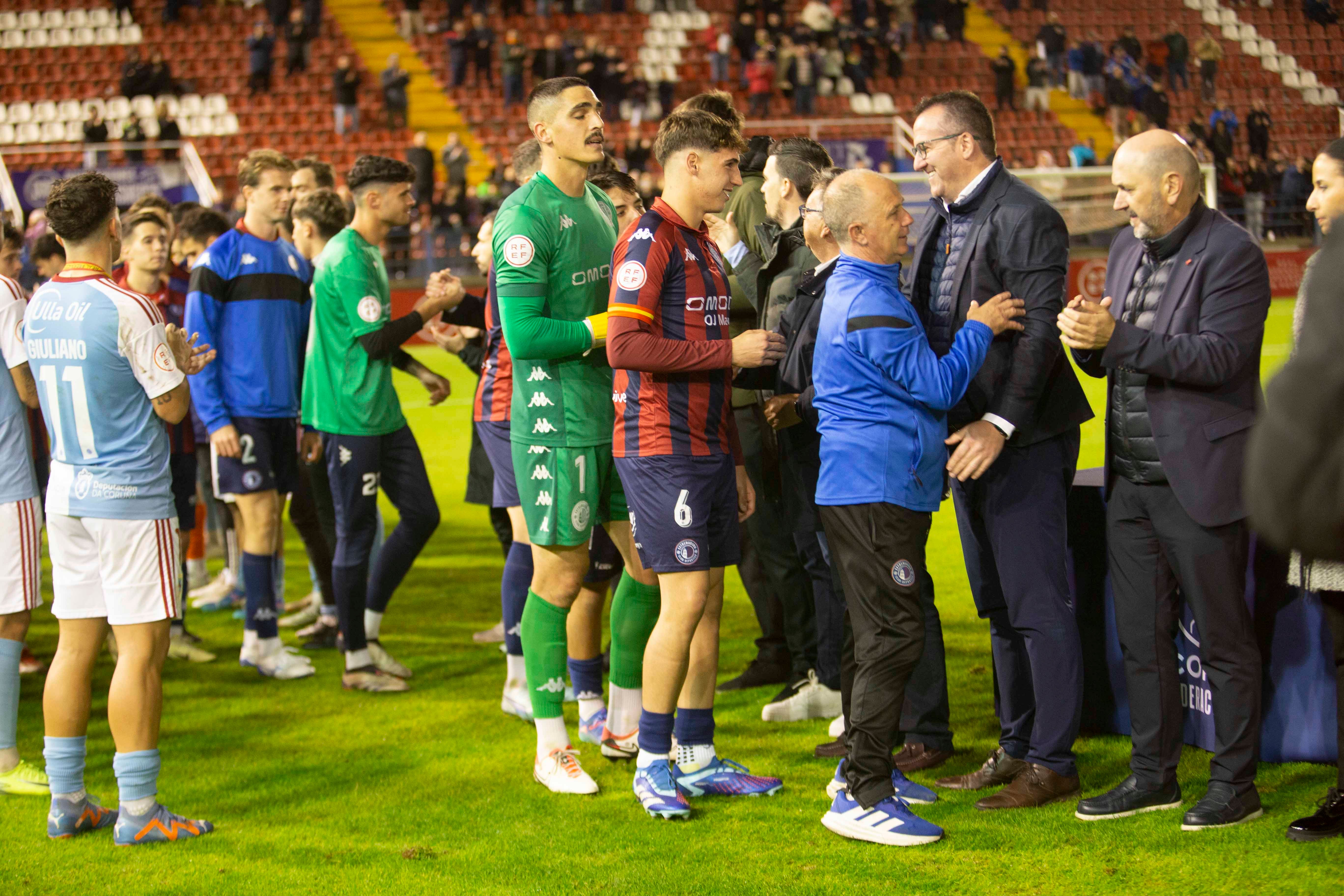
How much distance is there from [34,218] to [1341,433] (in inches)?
354

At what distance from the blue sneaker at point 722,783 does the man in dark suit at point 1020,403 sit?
724 millimetres

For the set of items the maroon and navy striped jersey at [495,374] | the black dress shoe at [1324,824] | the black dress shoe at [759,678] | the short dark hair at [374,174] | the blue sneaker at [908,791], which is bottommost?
the black dress shoe at [759,678]

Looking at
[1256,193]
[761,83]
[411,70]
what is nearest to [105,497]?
[1256,193]

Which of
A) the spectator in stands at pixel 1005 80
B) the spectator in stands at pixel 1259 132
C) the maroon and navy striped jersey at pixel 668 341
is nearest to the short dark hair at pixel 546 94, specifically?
the maroon and navy striped jersey at pixel 668 341

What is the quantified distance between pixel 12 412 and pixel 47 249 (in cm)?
219

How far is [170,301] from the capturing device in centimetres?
704

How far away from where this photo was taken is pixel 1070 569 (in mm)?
4594

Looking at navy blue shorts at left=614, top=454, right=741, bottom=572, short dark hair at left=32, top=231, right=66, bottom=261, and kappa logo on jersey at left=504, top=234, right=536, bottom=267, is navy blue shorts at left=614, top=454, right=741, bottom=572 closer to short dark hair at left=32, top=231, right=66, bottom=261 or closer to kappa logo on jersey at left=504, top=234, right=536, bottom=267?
kappa logo on jersey at left=504, top=234, right=536, bottom=267

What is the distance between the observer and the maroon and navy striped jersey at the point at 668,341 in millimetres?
4012

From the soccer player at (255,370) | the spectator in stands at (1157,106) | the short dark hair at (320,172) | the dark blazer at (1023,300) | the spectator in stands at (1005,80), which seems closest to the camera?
the dark blazer at (1023,300)

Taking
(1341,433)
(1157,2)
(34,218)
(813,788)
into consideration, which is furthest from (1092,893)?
(1157,2)

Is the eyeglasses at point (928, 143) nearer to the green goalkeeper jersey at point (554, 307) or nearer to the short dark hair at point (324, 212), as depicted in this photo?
the green goalkeeper jersey at point (554, 307)

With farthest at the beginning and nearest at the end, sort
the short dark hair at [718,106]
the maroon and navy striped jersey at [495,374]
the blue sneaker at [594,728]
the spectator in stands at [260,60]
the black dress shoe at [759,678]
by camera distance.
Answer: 1. the spectator in stands at [260,60]
2. the black dress shoe at [759,678]
3. the maroon and navy striped jersey at [495,374]
4. the blue sneaker at [594,728]
5. the short dark hair at [718,106]

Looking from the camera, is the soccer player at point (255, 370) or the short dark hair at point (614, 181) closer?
the short dark hair at point (614, 181)
